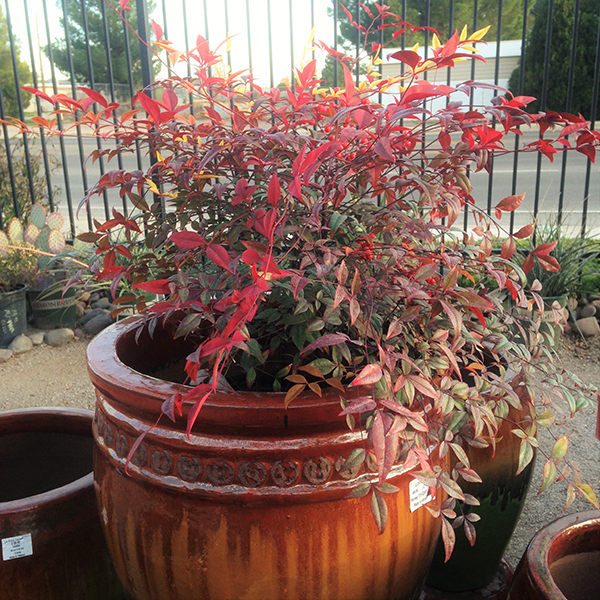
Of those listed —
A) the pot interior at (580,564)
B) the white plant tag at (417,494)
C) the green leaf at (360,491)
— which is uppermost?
the green leaf at (360,491)

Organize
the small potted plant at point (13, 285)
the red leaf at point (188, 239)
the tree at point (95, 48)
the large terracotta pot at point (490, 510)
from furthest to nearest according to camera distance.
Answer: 1. the tree at point (95, 48)
2. the small potted plant at point (13, 285)
3. the large terracotta pot at point (490, 510)
4. the red leaf at point (188, 239)

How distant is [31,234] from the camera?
12.9 ft

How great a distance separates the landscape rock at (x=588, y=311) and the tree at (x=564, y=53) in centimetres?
1198

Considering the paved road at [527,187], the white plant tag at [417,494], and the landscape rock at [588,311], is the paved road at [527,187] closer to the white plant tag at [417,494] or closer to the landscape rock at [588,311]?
the landscape rock at [588,311]

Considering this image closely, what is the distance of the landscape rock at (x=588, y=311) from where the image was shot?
3715 mm

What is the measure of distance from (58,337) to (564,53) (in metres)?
16.9

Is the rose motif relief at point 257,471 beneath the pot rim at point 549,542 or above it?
above

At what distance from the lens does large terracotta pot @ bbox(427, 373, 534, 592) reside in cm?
130

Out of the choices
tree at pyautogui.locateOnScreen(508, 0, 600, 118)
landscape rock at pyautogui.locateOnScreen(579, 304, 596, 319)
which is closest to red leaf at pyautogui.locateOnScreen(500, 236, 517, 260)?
landscape rock at pyautogui.locateOnScreen(579, 304, 596, 319)

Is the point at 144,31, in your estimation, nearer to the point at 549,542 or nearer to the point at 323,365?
the point at 323,365

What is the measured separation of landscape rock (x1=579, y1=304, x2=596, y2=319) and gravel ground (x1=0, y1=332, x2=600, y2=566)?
8.9 inches

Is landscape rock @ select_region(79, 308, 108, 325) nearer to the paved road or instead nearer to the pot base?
the paved road

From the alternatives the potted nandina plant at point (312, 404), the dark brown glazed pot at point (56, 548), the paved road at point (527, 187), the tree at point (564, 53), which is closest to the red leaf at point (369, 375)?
the potted nandina plant at point (312, 404)

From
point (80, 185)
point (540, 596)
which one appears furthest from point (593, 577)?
point (80, 185)
